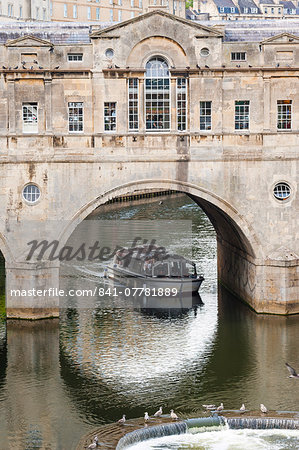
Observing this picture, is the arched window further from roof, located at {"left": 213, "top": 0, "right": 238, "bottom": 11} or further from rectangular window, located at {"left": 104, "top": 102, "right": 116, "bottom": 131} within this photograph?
roof, located at {"left": 213, "top": 0, "right": 238, "bottom": 11}

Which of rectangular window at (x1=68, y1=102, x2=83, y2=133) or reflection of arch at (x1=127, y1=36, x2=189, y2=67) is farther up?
reflection of arch at (x1=127, y1=36, x2=189, y2=67)

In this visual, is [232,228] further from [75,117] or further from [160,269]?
[75,117]

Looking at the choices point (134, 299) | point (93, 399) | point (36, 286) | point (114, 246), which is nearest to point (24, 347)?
point (36, 286)

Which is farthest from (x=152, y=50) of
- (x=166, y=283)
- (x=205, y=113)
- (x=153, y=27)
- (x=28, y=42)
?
(x=166, y=283)

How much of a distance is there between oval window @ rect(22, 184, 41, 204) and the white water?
19.6 metres

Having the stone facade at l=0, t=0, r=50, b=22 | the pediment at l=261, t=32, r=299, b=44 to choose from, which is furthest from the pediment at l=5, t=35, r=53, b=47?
the stone facade at l=0, t=0, r=50, b=22

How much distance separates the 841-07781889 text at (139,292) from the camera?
62156 millimetres

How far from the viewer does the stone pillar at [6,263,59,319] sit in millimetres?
54188

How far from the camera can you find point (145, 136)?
54.6 m

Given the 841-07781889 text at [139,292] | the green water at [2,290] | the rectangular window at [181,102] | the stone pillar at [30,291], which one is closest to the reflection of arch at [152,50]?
the rectangular window at [181,102]

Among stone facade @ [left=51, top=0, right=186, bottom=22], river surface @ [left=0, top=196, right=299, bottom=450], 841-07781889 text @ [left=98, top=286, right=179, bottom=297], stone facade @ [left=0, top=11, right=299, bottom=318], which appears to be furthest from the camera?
stone facade @ [left=51, top=0, right=186, bottom=22]

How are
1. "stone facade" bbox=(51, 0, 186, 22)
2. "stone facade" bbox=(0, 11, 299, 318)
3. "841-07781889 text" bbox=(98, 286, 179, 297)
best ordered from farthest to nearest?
"stone facade" bbox=(51, 0, 186, 22) < "841-07781889 text" bbox=(98, 286, 179, 297) < "stone facade" bbox=(0, 11, 299, 318)

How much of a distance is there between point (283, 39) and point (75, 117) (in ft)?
39.8

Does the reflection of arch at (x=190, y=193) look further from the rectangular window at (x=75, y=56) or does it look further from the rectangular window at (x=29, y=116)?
the rectangular window at (x=75, y=56)
